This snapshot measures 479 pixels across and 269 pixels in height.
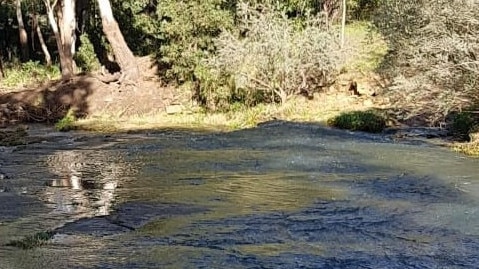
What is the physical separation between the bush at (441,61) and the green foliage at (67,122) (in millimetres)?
12745

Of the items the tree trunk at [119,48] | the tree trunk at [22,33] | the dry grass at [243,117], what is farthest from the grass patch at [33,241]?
the tree trunk at [22,33]

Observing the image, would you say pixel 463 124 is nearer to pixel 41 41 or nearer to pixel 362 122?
pixel 362 122

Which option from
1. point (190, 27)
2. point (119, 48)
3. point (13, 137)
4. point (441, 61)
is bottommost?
point (13, 137)

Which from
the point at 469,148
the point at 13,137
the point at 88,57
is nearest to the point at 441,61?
the point at 469,148

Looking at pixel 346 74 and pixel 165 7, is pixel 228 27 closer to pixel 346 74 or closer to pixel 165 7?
pixel 165 7

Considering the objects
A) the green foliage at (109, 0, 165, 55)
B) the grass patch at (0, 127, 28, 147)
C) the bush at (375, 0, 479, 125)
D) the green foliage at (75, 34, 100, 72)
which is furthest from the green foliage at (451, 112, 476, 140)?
the green foliage at (75, 34, 100, 72)

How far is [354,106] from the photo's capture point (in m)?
27.5

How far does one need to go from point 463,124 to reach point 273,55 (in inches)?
354

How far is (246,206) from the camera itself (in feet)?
38.2

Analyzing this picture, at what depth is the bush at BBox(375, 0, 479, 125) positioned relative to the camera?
18406 millimetres

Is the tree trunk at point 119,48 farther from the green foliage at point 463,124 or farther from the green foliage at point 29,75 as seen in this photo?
the green foliage at point 463,124

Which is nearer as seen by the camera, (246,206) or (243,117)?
(246,206)

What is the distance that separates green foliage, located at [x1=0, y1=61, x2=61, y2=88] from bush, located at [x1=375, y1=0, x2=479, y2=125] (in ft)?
69.2

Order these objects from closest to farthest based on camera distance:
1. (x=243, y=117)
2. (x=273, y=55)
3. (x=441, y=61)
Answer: (x=441, y=61)
(x=243, y=117)
(x=273, y=55)
